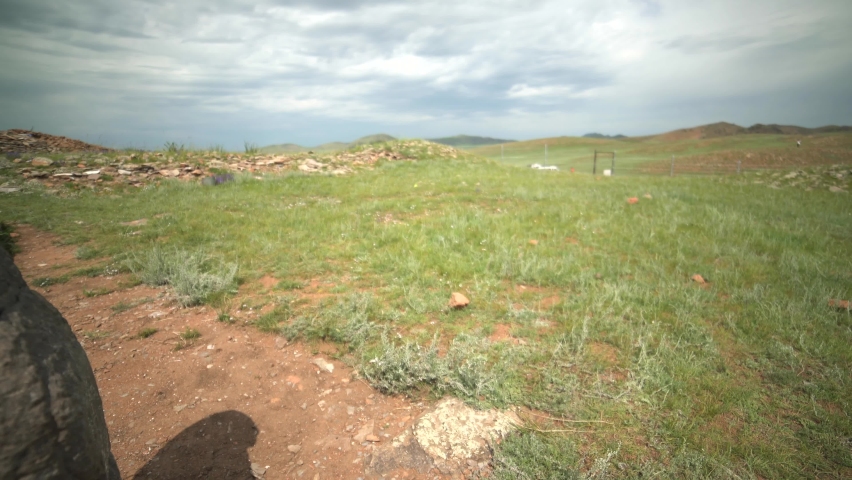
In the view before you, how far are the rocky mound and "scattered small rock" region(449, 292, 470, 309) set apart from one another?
1758 cm

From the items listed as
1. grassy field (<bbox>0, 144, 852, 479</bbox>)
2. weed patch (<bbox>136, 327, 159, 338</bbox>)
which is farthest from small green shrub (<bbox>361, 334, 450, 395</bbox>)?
weed patch (<bbox>136, 327, 159, 338</bbox>)

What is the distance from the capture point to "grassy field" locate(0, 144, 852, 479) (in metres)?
2.83

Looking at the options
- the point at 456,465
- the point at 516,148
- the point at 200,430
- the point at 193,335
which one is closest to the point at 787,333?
the point at 456,465

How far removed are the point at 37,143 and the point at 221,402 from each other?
19.8 m

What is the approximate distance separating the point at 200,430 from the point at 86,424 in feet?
5.16

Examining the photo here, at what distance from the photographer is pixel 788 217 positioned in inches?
354

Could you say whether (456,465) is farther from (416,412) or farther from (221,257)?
(221,257)

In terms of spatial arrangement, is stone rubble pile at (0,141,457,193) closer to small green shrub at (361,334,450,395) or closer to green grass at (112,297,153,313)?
green grass at (112,297,153,313)

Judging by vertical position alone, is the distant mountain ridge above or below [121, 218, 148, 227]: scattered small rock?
above

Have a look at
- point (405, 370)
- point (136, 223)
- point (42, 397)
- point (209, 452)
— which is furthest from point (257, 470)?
point (136, 223)

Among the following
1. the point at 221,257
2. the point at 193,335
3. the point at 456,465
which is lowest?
the point at 456,465

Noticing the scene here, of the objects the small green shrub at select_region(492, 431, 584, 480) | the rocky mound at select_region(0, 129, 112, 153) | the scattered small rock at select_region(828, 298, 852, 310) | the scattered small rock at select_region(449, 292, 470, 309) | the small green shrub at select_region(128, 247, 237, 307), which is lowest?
the small green shrub at select_region(492, 431, 584, 480)

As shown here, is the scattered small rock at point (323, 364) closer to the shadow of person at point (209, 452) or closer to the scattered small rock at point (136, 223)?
the shadow of person at point (209, 452)

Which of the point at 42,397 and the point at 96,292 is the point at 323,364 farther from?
the point at 96,292
